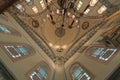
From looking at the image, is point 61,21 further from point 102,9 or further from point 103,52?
point 103,52

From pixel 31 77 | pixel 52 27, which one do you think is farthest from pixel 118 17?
pixel 52 27

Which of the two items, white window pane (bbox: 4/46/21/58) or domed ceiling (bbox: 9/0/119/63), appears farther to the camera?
domed ceiling (bbox: 9/0/119/63)

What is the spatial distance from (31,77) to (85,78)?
10.7ft

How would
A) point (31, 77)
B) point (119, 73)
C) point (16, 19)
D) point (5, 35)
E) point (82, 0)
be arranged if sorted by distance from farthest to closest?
point (82, 0)
point (16, 19)
point (5, 35)
point (31, 77)
point (119, 73)

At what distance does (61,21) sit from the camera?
2641cm

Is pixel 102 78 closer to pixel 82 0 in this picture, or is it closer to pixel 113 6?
pixel 113 6

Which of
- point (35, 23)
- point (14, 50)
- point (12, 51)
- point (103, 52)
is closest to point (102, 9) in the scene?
point (35, 23)

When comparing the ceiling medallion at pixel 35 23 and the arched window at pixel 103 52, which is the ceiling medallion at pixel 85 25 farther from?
the arched window at pixel 103 52

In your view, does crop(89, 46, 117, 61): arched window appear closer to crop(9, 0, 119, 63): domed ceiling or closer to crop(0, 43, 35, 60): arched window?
crop(0, 43, 35, 60): arched window

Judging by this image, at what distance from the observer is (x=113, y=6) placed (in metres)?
21.4

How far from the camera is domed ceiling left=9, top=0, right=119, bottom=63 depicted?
22.5m

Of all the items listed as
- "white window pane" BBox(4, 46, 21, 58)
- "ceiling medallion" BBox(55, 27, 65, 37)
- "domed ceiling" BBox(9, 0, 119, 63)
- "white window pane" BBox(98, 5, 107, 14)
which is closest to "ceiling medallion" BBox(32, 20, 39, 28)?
"domed ceiling" BBox(9, 0, 119, 63)

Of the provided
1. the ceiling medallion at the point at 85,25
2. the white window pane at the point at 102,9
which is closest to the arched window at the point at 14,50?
the white window pane at the point at 102,9

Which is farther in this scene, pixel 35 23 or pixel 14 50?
pixel 35 23
